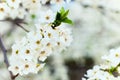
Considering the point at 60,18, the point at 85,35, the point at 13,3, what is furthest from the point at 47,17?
the point at 85,35

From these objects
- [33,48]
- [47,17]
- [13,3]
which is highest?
[13,3]

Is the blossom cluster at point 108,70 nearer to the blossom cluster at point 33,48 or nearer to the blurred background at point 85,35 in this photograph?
the blossom cluster at point 33,48

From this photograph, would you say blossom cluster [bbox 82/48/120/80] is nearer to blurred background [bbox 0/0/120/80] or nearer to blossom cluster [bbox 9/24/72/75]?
blossom cluster [bbox 9/24/72/75]

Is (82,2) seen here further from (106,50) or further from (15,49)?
(15,49)

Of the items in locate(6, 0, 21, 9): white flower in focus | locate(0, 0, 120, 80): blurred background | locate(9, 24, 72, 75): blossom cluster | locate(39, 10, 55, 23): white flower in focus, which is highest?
locate(0, 0, 120, 80): blurred background

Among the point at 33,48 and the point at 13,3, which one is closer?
the point at 33,48

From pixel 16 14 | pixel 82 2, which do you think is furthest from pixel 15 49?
pixel 82 2

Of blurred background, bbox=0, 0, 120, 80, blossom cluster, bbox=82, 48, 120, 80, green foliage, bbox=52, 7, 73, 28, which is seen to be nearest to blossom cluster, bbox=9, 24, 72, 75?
green foliage, bbox=52, 7, 73, 28

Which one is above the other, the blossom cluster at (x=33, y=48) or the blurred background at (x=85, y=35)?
the blurred background at (x=85, y=35)

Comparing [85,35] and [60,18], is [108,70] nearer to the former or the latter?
[60,18]

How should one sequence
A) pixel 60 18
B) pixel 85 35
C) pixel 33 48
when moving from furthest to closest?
pixel 85 35, pixel 60 18, pixel 33 48

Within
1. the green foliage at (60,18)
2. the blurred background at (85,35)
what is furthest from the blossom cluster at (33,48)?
the blurred background at (85,35)
